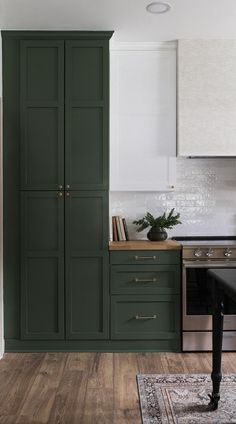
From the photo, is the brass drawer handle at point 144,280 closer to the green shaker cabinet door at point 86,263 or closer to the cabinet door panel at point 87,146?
the green shaker cabinet door at point 86,263

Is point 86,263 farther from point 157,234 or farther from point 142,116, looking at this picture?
point 142,116

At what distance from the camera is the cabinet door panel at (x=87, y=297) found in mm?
3377

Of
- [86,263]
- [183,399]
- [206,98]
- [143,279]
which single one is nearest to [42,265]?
[86,263]

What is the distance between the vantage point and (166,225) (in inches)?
143

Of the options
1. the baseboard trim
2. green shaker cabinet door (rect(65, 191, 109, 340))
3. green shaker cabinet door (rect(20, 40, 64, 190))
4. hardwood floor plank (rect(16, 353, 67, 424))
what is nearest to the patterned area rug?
the baseboard trim

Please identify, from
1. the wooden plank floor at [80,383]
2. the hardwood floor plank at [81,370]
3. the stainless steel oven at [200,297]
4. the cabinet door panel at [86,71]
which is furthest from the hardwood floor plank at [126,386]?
the cabinet door panel at [86,71]

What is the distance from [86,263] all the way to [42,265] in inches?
14.5

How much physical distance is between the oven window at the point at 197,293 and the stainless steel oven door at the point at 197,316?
0.04 feet

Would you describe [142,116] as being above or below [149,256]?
above

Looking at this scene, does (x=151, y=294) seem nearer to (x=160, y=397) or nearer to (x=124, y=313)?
(x=124, y=313)

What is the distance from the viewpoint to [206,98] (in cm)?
356

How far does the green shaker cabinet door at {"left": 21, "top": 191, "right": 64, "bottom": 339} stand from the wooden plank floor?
253mm

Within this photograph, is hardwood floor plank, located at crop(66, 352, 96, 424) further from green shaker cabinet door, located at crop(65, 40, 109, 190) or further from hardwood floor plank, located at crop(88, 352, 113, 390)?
green shaker cabinet door, located at crop(65, 40, 109, 190)

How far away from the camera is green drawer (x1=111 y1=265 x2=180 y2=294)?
339 centimetres
